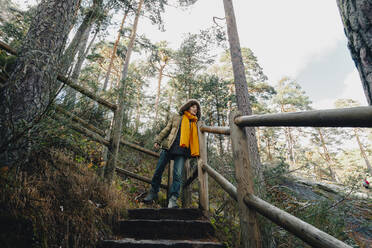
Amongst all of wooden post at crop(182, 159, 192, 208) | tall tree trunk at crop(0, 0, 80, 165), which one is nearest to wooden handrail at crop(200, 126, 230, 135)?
wooden post at crop(182, 159, 192, 208)

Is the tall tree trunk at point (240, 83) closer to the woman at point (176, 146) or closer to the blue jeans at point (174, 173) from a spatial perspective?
the woman at point (176, 146)

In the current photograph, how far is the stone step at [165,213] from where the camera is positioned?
108 inches

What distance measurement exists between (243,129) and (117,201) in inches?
77.2

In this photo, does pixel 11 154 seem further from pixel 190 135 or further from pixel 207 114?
pixel 207 114

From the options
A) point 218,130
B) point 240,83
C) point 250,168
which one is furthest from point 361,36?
point 240,83

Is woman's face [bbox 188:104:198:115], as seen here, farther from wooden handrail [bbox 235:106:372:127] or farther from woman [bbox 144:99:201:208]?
wooden handrail [bbox 235:106:372:127]

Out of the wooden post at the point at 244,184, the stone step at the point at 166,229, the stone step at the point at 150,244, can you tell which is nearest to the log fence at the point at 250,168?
the wooden post at the point at 244,184

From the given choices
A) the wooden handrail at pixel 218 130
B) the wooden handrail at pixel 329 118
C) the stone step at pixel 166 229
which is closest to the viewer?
the wooden handrail at pixel 329 118

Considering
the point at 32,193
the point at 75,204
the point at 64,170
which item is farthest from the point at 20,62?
the point at 75,204

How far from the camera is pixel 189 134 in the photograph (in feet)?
11.3

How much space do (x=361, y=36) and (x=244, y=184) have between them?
3.85ft

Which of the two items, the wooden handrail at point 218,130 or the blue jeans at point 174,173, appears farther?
the blue jeans at point 174,173

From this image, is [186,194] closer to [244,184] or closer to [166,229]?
[166,229]

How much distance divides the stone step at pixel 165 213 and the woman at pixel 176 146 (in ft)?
1.12
